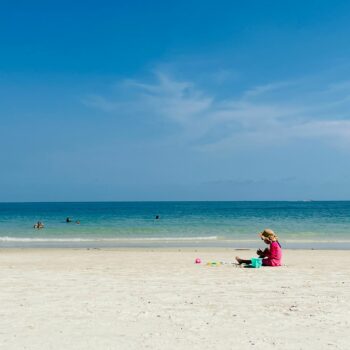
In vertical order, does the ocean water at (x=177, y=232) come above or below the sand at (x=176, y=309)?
below

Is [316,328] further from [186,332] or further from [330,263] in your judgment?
[330,263]

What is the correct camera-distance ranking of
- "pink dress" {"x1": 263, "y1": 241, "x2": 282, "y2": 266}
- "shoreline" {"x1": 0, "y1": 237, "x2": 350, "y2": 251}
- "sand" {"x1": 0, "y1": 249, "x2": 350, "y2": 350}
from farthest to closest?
"shoreline" {"x1": 0, "y1": 237, "x2": 350, "y2": 251}
"pink dress" {"x1": 263, "y1": 241, "x2": 282, "y2": 266}
"sand" {"x1": 0, "y1": 249, "x2": 350, "y2": 350}

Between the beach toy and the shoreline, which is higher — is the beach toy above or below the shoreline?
above

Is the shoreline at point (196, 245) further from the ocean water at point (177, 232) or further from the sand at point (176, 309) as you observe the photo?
the sand at point (176, 309)

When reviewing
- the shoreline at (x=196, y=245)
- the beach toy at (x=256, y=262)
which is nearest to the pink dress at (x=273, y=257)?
the beach toy at (x=256, y=262)

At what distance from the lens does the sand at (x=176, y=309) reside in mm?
6492

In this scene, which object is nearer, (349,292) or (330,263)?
(349,292)

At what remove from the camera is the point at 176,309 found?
332 inches

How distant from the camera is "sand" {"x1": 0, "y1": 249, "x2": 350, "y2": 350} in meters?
6.49

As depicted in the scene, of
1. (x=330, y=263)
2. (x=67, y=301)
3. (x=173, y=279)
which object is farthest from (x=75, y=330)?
(x=330, y=263)

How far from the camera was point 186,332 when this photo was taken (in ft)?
22.7

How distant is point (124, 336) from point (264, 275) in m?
6.86

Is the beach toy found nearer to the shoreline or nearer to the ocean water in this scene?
the shoreline

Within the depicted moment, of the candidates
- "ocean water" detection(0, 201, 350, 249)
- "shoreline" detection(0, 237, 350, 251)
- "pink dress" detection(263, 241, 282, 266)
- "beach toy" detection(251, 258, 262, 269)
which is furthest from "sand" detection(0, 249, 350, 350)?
"ocean water" detection(0, 201, 350, 249)
